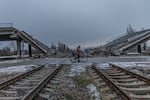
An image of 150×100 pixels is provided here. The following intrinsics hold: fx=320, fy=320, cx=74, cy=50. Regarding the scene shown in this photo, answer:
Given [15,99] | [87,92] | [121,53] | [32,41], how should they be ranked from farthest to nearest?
[32,41] → [121,53] → [87,92] → [15,99]

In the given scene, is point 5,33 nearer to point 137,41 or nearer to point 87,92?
point 137,41

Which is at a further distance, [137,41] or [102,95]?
[137,41]

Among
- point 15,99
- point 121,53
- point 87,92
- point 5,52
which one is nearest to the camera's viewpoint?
point 15,99

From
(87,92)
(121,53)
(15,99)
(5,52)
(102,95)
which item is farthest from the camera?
(5,52)

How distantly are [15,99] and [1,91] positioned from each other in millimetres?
2088

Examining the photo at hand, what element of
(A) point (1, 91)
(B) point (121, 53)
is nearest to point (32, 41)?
(B) point (121, 53)

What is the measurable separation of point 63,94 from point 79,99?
109 cm

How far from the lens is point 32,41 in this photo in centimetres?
5831

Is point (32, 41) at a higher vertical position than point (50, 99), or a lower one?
higher

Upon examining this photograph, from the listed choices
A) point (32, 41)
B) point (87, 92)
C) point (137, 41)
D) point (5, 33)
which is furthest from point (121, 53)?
point (87, 92)

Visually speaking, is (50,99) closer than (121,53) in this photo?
Yes

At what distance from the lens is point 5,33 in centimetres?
5619

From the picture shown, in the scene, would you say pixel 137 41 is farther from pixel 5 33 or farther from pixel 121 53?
pixel 5 33

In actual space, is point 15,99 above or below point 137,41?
below
